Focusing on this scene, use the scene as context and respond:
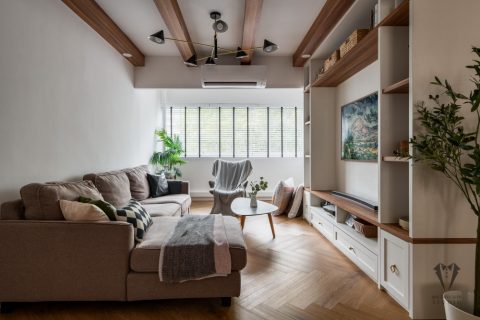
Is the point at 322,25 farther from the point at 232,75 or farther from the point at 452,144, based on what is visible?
the point at 452,144

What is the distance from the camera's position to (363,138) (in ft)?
9.55

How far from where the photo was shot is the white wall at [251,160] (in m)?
6.13

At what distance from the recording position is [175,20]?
2896 millimetres

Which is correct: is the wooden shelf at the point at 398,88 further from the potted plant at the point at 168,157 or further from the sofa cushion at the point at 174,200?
the potted plant at the point at 168,157

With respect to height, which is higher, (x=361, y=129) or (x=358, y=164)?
(x=361, y=129)

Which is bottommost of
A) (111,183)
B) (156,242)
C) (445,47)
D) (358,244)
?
(358,244)

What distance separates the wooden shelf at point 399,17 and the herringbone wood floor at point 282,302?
6.89 feet

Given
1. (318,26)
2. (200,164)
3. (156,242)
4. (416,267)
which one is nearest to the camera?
(416,267)

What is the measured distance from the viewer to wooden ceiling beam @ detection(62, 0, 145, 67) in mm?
2633

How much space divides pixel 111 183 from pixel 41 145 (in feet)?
2.58

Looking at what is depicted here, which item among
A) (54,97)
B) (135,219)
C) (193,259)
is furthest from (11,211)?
(193,259)

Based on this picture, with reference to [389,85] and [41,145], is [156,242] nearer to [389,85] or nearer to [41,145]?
[41,145]

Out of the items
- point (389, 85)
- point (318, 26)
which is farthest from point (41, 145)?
point (318, 26)

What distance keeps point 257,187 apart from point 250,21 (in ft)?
6.80
